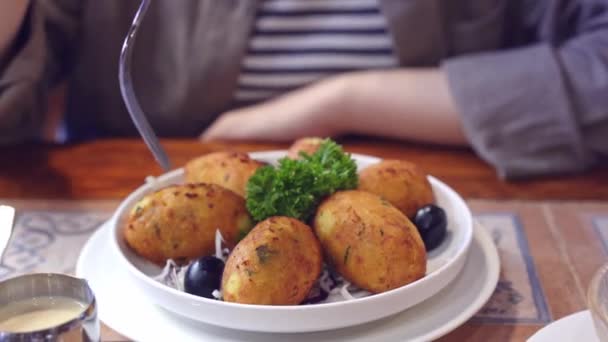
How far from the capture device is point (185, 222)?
583 mm

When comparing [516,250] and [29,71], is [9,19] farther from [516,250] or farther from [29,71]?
[516,250]

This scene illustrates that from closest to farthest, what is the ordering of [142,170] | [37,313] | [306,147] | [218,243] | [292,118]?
1. [37,313]
2. [218,243]
3. [306,147]
4. [142,170]
5. [292,118]

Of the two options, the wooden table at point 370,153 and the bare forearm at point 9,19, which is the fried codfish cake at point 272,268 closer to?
the wooden table at point 370,153

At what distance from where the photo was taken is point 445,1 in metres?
1.05

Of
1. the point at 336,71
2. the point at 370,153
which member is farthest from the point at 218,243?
the point at 336,71

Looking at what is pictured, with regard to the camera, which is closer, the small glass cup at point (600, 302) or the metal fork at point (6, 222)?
the small glass cup at point (600, 302)

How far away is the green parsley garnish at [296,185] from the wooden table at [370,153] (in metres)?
0.20

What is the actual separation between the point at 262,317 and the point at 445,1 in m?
0.67

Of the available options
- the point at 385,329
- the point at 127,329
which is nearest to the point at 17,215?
the point at 127,329

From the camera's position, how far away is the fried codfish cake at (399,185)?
0.63 metres

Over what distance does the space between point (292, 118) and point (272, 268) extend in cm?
52

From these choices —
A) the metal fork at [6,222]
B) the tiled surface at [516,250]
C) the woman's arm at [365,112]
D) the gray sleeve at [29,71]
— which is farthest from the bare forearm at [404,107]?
the metal fork at [6,222]

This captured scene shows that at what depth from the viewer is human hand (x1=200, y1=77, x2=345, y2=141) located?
100 cm

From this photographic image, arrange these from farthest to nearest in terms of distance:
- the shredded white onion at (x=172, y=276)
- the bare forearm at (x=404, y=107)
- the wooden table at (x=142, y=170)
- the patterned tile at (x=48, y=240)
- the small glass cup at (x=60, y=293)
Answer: the bare forearm at (x=404, y=107), the wooden table at (x=142, y=170), the patterned tile at (x=48, y=240), the shredded white onion at (x=172, y=276), the small glass cup at (x=60, y=293)
